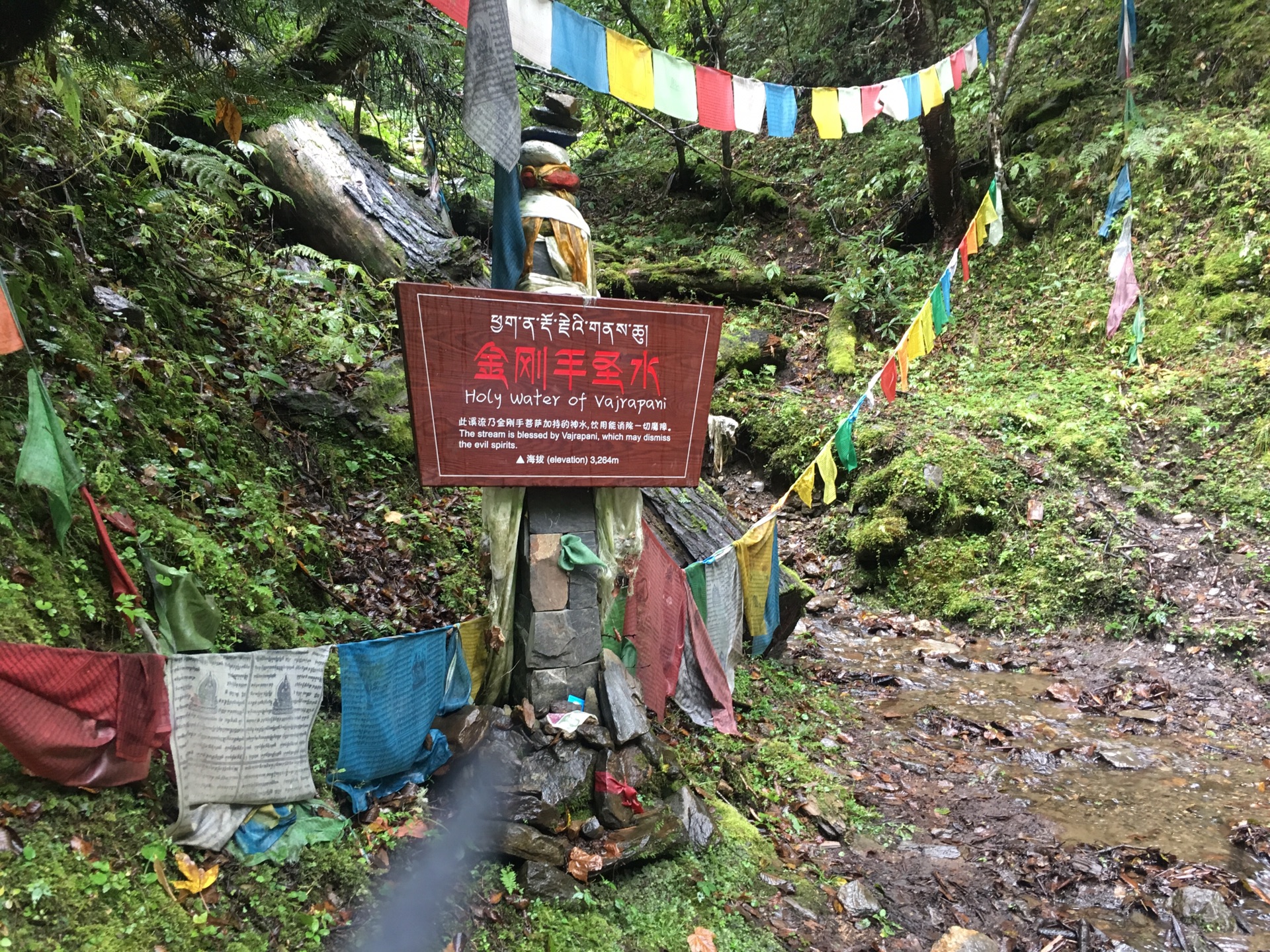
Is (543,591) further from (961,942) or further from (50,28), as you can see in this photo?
(50,28)

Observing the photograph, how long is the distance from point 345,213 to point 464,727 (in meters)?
6.43

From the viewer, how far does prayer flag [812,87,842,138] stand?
6.94 m

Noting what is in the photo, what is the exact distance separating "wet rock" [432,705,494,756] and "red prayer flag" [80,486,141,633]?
150 centimetres

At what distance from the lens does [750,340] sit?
11.6 meters

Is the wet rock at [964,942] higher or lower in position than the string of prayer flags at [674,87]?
lower

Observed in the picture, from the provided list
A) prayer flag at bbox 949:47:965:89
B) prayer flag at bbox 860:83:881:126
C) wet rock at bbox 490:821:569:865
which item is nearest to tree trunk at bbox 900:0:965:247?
prayer flag at bbox 949:47:965:89

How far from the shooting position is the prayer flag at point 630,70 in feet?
15.4

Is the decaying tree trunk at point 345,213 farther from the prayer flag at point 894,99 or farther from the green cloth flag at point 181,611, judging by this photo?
the green cloth flag at point 181,611

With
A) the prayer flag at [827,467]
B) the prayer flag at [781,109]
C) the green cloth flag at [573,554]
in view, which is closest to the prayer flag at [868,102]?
the prayer flag at [781,109]

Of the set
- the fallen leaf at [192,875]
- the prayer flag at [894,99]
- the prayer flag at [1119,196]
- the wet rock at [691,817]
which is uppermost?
the prayer flag at [894,99]

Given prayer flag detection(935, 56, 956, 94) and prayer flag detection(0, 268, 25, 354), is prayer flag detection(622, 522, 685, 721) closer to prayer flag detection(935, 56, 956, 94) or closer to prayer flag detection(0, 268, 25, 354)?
prayer flag detection(0, 268, 25, 354)

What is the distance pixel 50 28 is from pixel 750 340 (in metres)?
9.24

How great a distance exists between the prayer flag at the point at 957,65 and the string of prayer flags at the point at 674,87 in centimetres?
519

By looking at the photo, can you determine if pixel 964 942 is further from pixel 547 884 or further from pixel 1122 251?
pixel 1122 251
